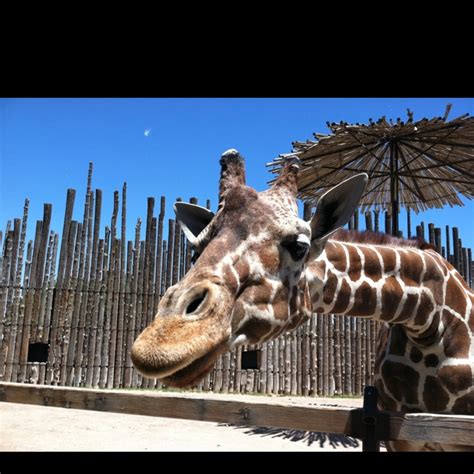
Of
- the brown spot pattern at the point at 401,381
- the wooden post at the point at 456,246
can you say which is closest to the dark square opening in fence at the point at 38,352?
the brown spot pattern at the point at 401,381

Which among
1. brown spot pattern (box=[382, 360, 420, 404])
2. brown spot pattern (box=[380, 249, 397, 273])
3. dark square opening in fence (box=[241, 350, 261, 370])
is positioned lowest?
dark square opening in fence (box=[241, 350, 261, 370])

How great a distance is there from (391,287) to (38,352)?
34.5ft

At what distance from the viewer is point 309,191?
257 inches

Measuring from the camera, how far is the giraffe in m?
1.74

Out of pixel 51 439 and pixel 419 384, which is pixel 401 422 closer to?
pixel 419 384

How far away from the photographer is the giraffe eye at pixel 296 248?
86.3 inches

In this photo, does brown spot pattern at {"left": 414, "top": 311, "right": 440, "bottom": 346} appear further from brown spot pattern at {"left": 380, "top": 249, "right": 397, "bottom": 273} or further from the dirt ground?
the dirt ground

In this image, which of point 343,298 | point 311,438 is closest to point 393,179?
point 311,438

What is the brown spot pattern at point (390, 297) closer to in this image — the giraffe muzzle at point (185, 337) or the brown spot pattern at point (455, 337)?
the brown spot pattern at point (455, 337)

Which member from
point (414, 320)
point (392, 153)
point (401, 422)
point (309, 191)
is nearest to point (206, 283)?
point (401, 422)

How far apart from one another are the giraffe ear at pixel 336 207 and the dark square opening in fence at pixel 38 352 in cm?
1035

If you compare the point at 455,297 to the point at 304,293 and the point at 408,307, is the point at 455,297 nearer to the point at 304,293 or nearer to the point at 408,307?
the point at 408,307

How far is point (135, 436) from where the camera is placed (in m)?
6.74

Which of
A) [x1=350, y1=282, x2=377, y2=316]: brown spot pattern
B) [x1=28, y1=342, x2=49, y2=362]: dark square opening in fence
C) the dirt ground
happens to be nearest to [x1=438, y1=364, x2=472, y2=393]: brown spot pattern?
[x1=350, y1=282, x2=377, y2=316]: brown spot pattern
